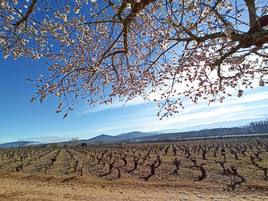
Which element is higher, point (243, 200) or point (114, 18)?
point (114, 18)

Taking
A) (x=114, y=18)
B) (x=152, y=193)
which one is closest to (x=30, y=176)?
(x=152, y=193)

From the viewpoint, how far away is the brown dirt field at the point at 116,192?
50.3 feet

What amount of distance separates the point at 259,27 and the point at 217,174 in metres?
17.3

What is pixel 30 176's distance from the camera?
25.6m

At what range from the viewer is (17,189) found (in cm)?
1916

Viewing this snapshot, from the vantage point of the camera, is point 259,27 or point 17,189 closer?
point 259,27

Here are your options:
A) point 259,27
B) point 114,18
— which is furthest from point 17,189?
point 259,27

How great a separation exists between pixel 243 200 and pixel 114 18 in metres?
11.1

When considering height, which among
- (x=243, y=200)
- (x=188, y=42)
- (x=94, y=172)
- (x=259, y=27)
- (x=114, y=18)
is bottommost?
(x=243, y=200)

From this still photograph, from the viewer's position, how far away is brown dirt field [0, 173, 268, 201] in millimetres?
15344

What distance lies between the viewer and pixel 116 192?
1712cm

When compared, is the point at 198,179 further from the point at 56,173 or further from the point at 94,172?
the point at 56,173

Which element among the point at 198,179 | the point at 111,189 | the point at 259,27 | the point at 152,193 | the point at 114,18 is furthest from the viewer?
the point at 198,179

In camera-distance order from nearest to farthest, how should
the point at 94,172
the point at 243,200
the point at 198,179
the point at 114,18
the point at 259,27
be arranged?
the point at 259,27, the point at 114,18, the point at 243,200, the point at 198,179, the point at 94,172
